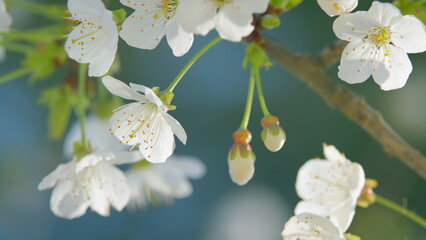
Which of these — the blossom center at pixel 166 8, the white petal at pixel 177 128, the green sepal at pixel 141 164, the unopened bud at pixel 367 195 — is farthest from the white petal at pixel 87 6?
the green sepal at pixel 141 164

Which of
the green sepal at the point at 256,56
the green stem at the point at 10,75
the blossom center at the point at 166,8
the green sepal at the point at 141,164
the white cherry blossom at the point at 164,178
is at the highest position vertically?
the blossom center at the point at 166,8

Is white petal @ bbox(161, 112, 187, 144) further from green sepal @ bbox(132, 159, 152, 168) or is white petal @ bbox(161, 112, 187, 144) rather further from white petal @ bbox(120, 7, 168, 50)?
green sepal @ bbox(132, 159, 152, 168)

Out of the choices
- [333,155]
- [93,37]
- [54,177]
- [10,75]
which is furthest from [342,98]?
[10,75]

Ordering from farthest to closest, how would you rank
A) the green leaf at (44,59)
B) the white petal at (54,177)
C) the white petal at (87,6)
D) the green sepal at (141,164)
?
1. the green sepal at (141,164)
2. the green leaf at (44,59)
3. the white petal at (54,177)
4. the white petal at (87,6)

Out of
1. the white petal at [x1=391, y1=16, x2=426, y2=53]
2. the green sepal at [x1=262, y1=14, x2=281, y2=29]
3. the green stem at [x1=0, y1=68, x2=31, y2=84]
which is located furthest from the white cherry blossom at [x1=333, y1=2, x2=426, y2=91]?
the green stem at [x1=0, y1=68, x2=31, y2=84]

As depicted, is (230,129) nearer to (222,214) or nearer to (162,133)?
(222,214)

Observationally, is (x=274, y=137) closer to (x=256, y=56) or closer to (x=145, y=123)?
(x=256, y=56)

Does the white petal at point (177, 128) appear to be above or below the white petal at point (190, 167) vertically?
above

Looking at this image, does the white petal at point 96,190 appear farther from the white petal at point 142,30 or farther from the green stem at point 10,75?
the white petal at point 142,30
